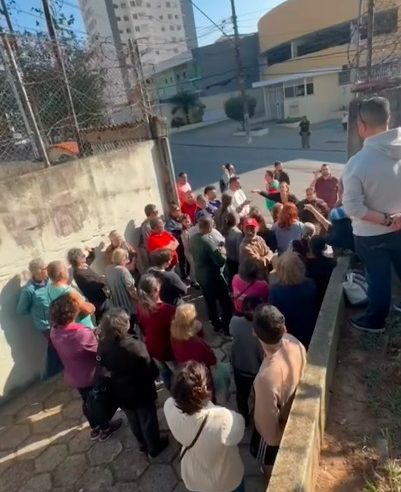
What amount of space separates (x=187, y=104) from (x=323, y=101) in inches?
515

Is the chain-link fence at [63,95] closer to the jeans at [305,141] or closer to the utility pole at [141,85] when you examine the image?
the utility pole at [141,85]

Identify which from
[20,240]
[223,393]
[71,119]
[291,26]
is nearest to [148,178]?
[71,119]

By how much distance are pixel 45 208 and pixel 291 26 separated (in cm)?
3639

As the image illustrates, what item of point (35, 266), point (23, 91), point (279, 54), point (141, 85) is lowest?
point (35, 266)

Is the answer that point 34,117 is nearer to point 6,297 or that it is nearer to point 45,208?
point 45,208

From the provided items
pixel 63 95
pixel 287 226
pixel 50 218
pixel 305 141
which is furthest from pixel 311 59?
pixel 50 218

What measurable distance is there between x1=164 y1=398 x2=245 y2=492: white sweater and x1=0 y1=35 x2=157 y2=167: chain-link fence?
418 centimetres

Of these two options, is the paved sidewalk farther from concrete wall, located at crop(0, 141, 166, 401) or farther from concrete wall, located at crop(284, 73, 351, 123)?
concrete wall, located at crop(284, 73, 351, 123)

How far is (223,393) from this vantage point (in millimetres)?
3170

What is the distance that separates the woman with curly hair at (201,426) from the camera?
2.04 meters

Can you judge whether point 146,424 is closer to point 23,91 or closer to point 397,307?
point 397,307

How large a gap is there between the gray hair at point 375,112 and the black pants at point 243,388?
2131 mm

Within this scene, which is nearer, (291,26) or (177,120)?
(291,26)

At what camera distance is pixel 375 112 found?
2.56 meters
